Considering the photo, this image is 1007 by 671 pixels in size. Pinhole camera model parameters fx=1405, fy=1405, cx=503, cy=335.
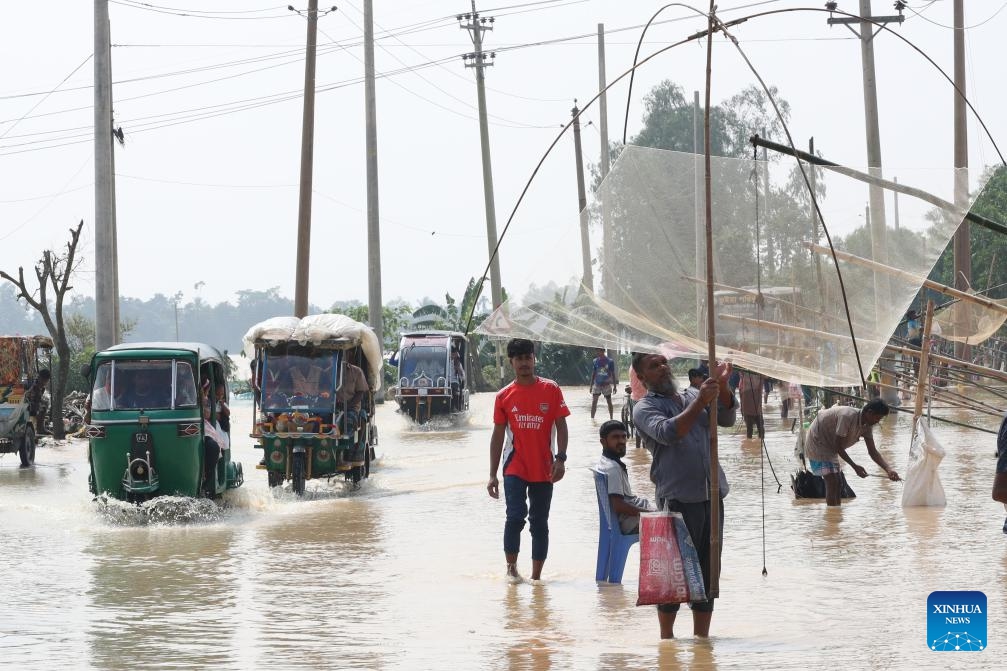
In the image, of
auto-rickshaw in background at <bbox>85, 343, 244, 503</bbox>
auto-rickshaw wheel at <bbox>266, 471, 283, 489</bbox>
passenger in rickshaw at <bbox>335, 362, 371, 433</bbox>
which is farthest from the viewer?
passenger in rickshaw at <bbox>335, 362, 371, 433</bbox>

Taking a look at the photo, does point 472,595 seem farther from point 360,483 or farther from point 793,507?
point 360,483

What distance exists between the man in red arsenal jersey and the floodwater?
524 millimetres

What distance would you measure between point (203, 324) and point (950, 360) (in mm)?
183803

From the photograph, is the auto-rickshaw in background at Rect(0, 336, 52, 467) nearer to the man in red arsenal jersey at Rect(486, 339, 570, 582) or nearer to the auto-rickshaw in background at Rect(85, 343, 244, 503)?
the auto-rickshaw in background at Rect(85, 343, 244, 503)

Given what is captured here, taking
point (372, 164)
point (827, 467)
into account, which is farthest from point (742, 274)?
point (372, 164)

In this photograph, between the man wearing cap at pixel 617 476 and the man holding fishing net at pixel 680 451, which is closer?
the man holding fishing net at pixel 680 451

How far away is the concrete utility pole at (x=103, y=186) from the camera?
2241cm

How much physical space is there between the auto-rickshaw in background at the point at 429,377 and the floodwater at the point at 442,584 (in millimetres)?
14922

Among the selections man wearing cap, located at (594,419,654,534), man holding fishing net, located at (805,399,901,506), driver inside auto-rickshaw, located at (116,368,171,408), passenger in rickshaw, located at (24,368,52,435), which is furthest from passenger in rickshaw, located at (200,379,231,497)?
passenger in rickshaw, located at (24,368,52,435)

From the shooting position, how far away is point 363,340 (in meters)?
18.6

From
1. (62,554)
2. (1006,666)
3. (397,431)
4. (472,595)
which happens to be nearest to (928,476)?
(472,595)

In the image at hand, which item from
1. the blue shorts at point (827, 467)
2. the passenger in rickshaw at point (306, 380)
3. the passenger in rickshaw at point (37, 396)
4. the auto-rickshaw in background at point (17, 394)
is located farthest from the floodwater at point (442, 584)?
the passenger in rickshaw at point (37, 396)

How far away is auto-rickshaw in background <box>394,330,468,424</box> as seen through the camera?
109 feet

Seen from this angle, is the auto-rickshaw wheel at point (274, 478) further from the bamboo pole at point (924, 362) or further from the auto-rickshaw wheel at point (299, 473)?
the bamboo pole at point (924, 362)
